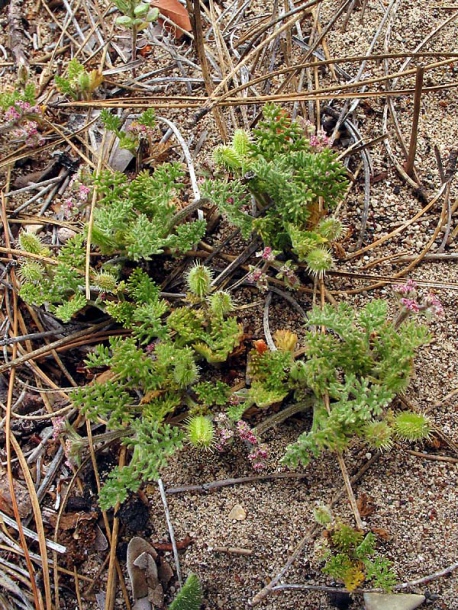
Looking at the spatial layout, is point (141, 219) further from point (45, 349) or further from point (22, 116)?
point (22, 116)

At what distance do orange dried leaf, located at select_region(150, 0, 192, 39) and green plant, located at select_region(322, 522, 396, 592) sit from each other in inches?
103

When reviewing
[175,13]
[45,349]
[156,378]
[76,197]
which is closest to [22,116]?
[76,197]

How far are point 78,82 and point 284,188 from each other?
1.30 metres

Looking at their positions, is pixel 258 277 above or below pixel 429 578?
above

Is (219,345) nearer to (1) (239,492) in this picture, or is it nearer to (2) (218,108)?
(1) (239,492)

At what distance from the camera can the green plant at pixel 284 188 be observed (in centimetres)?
224

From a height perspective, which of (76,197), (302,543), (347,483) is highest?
(76,197)

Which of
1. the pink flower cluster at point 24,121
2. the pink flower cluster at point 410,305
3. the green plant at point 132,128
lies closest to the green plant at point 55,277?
the green plant at point 132,128

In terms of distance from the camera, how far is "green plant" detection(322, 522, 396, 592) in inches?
77.8

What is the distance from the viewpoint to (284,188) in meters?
2.27

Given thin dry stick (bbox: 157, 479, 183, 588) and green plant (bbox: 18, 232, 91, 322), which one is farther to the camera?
green plant (bbox: 18, 232, 91, 322)

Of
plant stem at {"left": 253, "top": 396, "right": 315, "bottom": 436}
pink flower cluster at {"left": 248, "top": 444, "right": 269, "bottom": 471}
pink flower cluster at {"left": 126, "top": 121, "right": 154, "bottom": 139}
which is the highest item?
pink flower cluster at {"left": 126, "top": 121, "right": 154, "bottom": 139}

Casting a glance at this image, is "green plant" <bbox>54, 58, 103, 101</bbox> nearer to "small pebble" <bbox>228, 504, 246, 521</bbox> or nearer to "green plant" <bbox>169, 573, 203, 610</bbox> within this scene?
"small pebble" <bbox>228, 504, 246, 521</bbox>

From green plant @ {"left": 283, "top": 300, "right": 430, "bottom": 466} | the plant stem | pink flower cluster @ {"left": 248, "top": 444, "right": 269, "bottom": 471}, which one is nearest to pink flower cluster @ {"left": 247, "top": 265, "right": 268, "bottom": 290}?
green plant @ {"left": 283, "top": 300, "right": 430, "bottom": 466}
